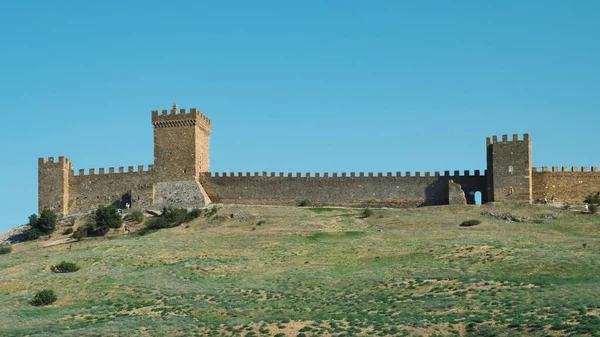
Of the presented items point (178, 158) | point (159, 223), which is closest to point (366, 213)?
point (159, 223)

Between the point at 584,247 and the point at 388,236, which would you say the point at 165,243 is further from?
the point at 584,247

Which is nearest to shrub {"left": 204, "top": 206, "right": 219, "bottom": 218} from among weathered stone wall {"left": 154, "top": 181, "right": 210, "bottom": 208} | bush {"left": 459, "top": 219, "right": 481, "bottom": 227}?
weathered stone wall {"left": 154, "top": 181, "right": 210, "bottom": 208}

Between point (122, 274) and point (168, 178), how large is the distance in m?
21.8

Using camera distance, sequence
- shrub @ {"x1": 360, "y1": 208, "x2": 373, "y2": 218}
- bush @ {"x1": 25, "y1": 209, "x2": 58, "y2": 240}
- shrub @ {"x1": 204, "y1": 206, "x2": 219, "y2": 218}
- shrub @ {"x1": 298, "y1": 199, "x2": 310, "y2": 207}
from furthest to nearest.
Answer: shrub @ {"x1": 298, "y1": 199, "x2": 310, "y2": 207} < bush @ {"x1": 25, "y1": 209, "x2": 58, "y2": 240} < shrub @ {"x1": 204, "y1": 206, "x2": 219, "y2": 218} < shrub @ {"x1": 360, "y1": 208, "x2": 373, "y2": 218}

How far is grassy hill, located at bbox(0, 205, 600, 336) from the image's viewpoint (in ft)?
92.3

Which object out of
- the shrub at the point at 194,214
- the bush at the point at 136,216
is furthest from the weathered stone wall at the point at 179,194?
the shrub at the point at 194,214

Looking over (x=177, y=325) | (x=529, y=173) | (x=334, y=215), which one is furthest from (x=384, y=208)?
(x=177, y=325)

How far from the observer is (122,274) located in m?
39.2

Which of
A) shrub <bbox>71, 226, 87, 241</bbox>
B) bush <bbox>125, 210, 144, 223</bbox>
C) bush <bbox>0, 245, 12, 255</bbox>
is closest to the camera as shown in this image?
bush <bbox>0, 245, 12, 255</bbox>

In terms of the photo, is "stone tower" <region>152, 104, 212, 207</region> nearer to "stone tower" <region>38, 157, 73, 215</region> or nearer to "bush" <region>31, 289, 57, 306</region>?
"stone tower" <region>38, 157, 73, 215</region>

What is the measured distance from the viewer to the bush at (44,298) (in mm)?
34594

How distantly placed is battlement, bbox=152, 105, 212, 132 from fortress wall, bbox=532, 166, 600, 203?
983 inches

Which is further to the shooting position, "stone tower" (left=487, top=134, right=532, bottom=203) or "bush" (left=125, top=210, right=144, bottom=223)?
"bush" (left=125, top=210, right=144, bottom=223)

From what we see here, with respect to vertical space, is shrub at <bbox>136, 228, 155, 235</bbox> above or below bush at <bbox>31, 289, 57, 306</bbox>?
above
